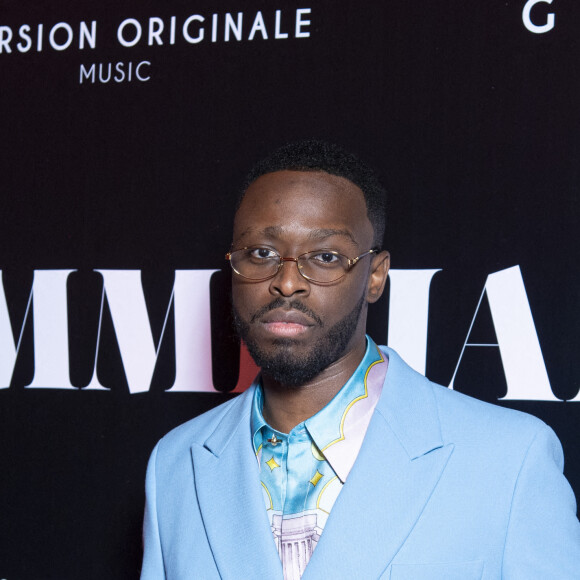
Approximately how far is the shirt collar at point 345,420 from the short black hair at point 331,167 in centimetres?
26

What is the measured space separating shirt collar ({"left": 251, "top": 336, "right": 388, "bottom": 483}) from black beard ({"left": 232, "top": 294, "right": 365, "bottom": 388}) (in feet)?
0.23

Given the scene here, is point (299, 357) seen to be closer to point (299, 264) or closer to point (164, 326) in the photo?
point (299, 264)

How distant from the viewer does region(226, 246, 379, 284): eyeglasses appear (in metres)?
1.32

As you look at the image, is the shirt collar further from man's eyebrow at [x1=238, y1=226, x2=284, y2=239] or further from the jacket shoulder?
man's eyebrow at [x1=238, y1=226, x2=284, y2=239]

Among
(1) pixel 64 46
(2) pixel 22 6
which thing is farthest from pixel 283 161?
(2) pixel 22 6

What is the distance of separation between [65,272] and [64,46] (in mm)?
721

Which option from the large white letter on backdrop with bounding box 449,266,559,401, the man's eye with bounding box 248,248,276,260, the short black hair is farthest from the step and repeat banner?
the man's eye with bounding box 248,248,276,260

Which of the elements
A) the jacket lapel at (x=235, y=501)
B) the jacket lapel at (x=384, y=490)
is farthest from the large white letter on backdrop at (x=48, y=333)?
the jacket lapel at (x=384, y=490)

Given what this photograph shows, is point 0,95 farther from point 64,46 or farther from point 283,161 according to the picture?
point 283,161

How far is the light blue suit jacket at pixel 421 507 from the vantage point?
3.88 feet

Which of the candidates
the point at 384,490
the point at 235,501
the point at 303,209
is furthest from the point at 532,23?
the point at 235,501

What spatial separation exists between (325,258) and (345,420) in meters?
0.30

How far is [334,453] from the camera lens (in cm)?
130

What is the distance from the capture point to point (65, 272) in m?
2.28
